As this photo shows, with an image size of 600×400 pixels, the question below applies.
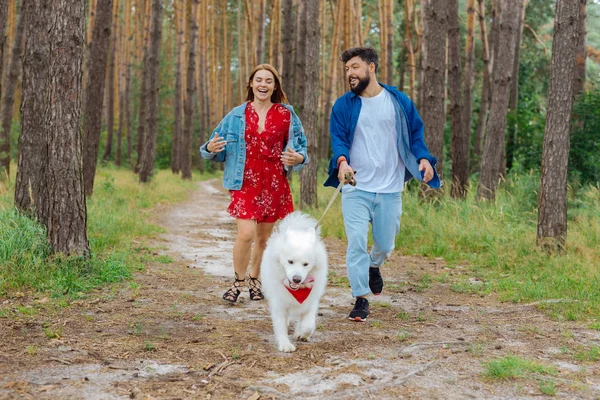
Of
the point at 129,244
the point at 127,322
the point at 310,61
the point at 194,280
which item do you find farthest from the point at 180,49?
the point at 127,322

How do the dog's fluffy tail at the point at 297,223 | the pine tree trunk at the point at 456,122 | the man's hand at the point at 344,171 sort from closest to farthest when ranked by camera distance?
the dog's fluffy tail at the point at 297,223, the man's hand at the point at 344,171, the pine tree trunk at the point at 456,122

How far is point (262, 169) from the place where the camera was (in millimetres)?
5926

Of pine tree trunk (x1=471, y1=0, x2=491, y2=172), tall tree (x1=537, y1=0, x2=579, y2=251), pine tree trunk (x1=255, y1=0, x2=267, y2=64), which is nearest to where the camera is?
tall tree (x1=537, y1=0, x2=579, y2=251)

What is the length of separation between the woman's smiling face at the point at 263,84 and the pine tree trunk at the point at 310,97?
711 centimetres

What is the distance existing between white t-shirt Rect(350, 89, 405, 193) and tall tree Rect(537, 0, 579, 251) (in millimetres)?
2810

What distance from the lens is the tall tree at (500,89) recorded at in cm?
1126

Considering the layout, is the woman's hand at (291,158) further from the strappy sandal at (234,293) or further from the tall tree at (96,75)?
the tall tree at (96,75)

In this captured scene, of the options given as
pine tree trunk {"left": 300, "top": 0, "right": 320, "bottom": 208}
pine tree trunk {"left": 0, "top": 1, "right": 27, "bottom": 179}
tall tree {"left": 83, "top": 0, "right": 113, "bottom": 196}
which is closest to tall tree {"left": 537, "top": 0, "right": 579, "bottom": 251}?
pine tree trunk {"left": 300, "top": 0, "right": 320, "bottom": 208}

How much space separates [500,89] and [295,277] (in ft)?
27.5

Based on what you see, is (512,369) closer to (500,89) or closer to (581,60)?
(500,89)

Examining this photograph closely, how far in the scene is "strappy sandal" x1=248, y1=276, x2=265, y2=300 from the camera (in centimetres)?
623

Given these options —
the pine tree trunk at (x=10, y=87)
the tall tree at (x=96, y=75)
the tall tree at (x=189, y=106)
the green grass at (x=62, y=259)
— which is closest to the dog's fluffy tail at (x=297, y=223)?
the green grass at (x=62, y=259)

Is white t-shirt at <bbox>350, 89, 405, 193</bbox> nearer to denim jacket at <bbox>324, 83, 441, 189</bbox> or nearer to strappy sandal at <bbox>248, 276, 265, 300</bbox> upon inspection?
denim jacket at <bbox>324, 83, 441, 189</bbox>

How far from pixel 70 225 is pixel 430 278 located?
410cm
